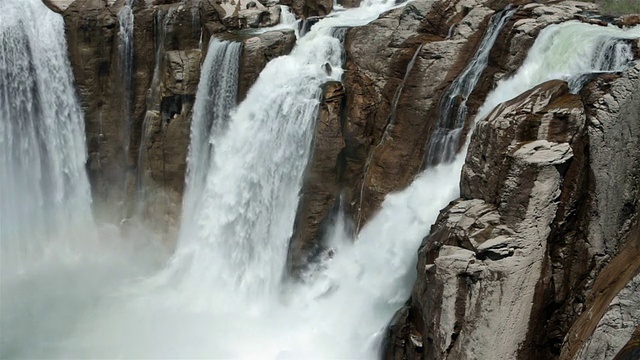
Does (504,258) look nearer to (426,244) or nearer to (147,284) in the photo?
(426,244)

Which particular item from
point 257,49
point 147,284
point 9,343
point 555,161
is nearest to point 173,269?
point 147,284

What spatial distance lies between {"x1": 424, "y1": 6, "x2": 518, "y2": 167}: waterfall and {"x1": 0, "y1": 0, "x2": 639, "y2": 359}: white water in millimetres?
438

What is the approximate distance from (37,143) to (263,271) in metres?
9.77

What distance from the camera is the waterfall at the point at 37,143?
67.7 ft

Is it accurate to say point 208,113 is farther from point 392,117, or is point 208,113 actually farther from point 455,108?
point 455,108

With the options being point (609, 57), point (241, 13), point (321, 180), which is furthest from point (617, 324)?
point (241, 13)

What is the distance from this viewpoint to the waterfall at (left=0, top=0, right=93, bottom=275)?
20.6 metres

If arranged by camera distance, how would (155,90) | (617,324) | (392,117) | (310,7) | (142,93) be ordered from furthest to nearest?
(310,7)
(142,93)
(155,90)
(392,117)
(617,324)

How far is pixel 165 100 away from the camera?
2067 cm

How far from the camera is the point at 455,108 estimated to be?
14.5m

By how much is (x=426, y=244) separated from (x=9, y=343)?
1140cm

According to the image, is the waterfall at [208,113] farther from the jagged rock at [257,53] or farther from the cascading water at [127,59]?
the cascading water at [127,59]

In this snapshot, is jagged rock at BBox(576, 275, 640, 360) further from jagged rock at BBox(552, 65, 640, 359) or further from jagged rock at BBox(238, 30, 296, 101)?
jagged rock at BBox(238, 30, 296, 101)

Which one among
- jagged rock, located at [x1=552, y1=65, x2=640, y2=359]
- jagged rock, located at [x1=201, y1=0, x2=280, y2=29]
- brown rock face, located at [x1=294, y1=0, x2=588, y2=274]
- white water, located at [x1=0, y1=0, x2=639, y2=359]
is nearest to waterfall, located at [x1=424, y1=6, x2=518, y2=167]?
brown rock face, located at [x1=294, y1=0, x2=588, y2=274]
